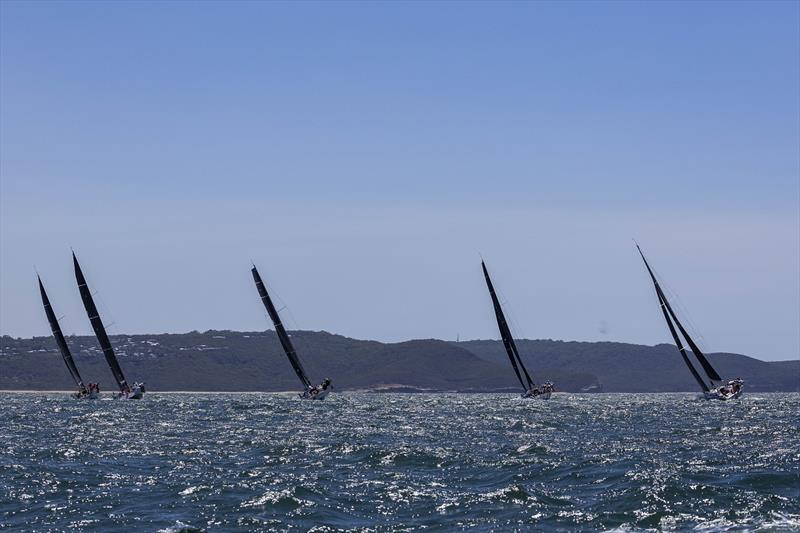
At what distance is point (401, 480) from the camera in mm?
38344

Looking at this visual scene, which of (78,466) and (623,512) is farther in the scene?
(78,466)

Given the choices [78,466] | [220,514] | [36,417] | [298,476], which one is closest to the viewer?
[220,514]

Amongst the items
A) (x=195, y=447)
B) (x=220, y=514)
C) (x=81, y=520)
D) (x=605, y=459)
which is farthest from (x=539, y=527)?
(x=195, y=447)

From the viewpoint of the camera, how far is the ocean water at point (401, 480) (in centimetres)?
3077

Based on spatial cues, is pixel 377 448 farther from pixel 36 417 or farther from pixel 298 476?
pixel 36 417

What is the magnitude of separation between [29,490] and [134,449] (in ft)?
44.7

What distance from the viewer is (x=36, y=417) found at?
80.8 metres

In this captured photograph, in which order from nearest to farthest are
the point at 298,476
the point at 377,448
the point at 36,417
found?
the point at 298,476
the point at 377,448
the point at 36,417

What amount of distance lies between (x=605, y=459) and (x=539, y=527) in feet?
46.8

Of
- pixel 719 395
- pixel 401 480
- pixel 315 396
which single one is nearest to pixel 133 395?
pixel 315 396

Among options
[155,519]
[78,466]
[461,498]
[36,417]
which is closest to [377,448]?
[78,466]

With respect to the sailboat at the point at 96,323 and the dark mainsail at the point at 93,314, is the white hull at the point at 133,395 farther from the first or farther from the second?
the dark mainsail at the point at 93,314

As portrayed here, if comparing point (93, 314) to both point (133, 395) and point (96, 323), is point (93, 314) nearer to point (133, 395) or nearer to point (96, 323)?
point (96, 323)

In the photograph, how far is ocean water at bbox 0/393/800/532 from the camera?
3077cm
